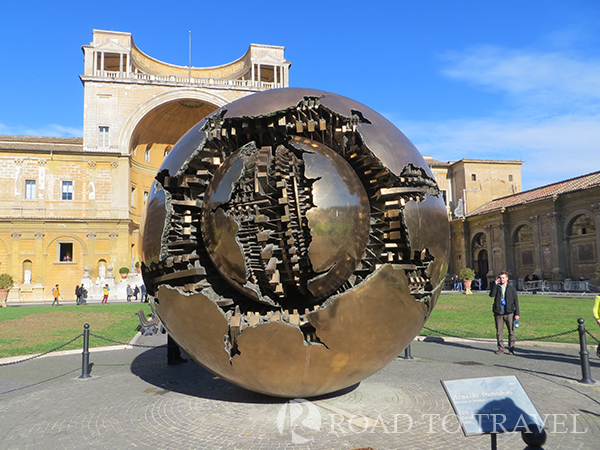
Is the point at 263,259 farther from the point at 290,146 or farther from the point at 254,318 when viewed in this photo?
the point at 290,146

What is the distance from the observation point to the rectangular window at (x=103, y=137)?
1548 inches

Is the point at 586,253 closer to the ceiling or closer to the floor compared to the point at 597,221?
closer to the floor

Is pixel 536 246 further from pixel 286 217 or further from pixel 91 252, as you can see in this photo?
pixel 91 252

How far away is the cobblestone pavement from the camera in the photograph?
14.5ft

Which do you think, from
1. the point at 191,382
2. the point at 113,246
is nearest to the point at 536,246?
the point at 191,382

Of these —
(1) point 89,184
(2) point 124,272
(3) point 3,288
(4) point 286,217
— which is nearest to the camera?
(4) point 286,217

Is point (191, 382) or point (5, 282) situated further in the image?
point (5, 282)

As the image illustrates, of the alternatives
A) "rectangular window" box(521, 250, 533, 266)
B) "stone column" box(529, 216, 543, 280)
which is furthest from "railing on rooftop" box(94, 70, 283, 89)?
"rectangular window" box(521, 250, 533, 266)

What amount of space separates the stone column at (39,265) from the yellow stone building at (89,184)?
0.08 meters

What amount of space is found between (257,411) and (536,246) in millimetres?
35762

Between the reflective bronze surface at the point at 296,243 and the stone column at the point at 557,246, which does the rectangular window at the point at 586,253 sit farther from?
the reflective bronze surface at the point at 296,243

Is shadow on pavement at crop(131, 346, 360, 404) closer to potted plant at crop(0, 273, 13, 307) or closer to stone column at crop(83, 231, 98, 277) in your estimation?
potted plant at crop(0, 273, 13, 307)

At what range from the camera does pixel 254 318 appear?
14.6ft

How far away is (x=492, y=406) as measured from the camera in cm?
325
